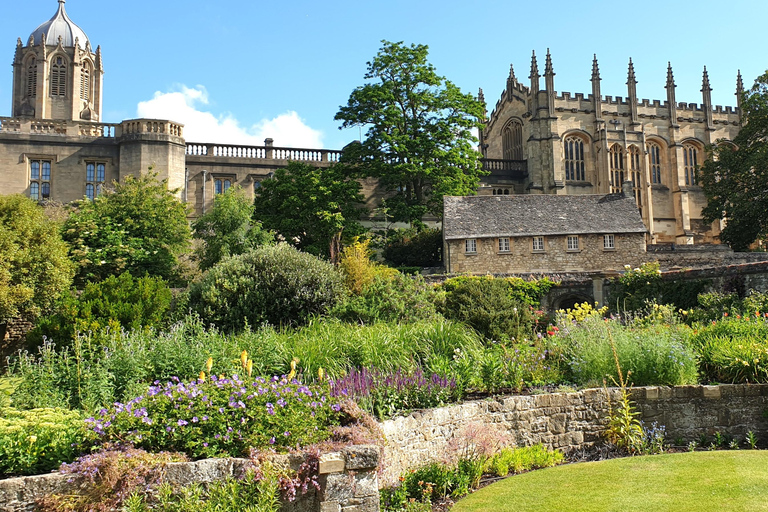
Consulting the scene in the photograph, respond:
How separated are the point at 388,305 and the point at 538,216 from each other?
18.4 metres

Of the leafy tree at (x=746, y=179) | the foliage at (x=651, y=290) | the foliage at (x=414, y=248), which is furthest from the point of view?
the leafy tree at (x=746, y=179)

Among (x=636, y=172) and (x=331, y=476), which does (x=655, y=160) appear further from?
(x=331, y=476)

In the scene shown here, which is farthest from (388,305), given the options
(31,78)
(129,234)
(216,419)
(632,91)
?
(31,78)

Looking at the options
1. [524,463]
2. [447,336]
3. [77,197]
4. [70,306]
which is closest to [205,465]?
[524,463]

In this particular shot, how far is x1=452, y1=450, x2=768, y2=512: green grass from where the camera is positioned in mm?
6906

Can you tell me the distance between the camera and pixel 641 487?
7449 millimetres

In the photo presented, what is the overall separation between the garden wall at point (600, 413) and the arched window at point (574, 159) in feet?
139

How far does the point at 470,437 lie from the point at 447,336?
309 centimetres

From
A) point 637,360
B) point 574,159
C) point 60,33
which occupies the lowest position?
point 637,360

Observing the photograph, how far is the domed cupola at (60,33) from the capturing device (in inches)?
2320

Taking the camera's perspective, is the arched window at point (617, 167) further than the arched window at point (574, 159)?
Yes

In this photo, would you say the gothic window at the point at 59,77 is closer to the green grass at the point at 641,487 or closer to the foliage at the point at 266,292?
the foliage at the point at 266,292

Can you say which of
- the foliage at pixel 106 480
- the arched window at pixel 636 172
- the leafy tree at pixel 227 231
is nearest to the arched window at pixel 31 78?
the leafy tree at pixel 227 231

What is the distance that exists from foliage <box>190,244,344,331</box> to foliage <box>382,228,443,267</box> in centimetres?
1572
